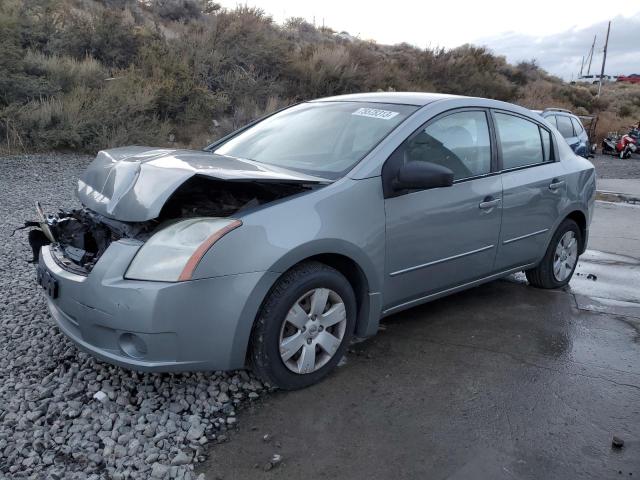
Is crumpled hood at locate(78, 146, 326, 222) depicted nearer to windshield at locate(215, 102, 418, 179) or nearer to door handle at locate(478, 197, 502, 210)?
windshield at locate(215, 102, 418, 179)

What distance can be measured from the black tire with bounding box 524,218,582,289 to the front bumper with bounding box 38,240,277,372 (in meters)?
3.10

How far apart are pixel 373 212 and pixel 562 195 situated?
231cm

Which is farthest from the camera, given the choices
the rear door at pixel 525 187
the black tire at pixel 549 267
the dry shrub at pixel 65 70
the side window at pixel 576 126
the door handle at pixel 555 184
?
the side window at pixel 576 126

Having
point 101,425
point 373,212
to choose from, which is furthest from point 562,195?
point 101,425

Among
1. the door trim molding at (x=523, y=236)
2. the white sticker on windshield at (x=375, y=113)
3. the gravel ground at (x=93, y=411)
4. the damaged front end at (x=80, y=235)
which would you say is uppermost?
the white sticker on windshield at (x=375, y=113)

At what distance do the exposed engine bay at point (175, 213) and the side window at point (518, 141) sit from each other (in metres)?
1.95

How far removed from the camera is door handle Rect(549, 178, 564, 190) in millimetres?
4857

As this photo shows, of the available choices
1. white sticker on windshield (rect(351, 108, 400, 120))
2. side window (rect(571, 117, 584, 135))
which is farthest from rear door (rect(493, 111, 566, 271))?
side window (rect(571, 117, 584, 135))

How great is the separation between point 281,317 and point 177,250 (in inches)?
25.6

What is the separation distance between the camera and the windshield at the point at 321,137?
377 centimetres

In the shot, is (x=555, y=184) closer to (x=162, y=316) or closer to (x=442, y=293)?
(x=442, y=293)

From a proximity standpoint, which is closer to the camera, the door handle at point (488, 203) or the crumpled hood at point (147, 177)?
the crumpled hood at point (147, 177)

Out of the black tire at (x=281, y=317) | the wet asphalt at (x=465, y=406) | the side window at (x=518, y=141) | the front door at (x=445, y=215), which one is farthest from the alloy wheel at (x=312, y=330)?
the side window at (x=518, y=141)

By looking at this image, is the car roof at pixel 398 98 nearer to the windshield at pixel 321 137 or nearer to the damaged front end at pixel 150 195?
the windshield at pixel 321 137
